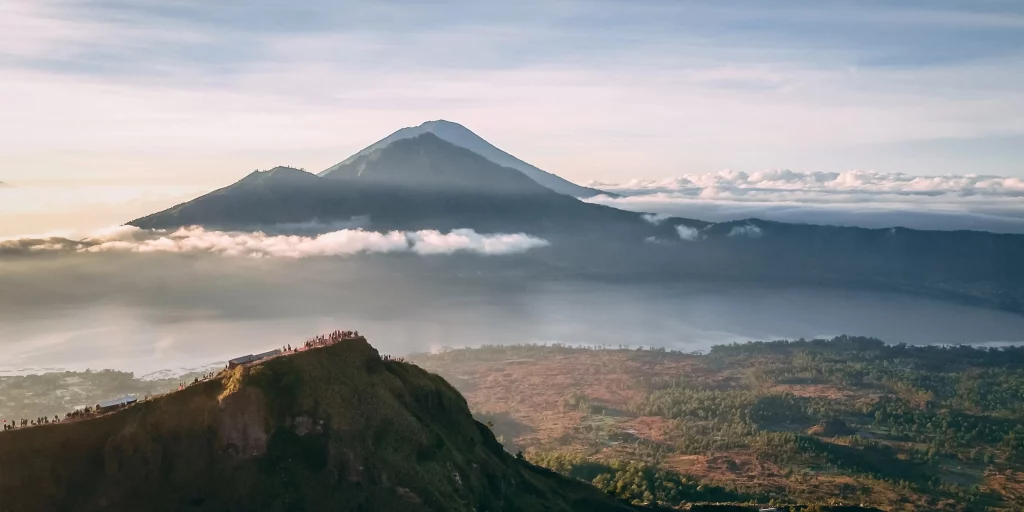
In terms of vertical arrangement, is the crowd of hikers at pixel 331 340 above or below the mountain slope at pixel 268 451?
above

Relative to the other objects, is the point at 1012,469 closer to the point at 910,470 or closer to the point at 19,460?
the point at 910,470

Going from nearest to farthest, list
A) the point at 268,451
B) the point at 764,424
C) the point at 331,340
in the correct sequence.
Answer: the point at 268,451, the point at 331,340, the point at 764,424

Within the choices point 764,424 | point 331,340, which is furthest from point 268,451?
point 764,424

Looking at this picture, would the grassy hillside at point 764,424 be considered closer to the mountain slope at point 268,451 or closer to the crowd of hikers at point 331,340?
the mountain slope at point 268,451

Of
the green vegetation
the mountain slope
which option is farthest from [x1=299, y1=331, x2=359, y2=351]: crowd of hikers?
the green vegetation

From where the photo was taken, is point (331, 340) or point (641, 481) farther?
point (641, 481)

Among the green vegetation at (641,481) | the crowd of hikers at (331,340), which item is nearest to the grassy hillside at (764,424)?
the green vegetation at (641,481)

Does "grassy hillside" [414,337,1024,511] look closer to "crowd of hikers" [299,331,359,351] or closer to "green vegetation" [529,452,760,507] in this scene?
"green vegetation" [529,452,760,507]

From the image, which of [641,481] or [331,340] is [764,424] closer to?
[641,481]

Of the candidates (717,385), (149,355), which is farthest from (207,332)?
(717,385)
